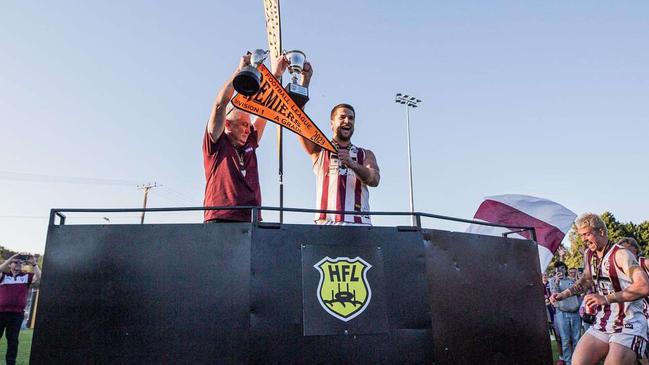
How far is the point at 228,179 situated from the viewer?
3.78 meters

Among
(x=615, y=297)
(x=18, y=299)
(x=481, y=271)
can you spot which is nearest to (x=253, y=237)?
(x=481, y=271)

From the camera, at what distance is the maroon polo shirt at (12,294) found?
791 centimetres

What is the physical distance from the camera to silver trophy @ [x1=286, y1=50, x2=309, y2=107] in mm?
4352

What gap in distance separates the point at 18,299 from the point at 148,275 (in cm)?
673

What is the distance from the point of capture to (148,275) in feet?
9.98

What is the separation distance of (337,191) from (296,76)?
1275 mm

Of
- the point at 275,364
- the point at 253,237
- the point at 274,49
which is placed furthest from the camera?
the point at 274,49

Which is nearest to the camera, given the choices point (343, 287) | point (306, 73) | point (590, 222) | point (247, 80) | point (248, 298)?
point (248, 298)

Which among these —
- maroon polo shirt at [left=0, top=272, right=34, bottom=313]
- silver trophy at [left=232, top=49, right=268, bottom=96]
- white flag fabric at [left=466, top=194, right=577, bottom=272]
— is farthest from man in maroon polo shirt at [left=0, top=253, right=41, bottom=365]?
white flag fabric at [left=466, top=194, right=577, bottom=272]

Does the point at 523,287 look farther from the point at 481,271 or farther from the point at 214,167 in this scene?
the point at 214,167

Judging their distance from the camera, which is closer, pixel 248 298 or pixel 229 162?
pixel 248 298

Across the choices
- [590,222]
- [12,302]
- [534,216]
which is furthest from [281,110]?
[12,302]

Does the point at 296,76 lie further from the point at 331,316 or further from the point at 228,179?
the point at 331,316

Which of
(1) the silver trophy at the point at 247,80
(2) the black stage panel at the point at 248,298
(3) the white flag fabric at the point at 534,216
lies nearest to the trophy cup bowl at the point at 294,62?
(1) the silver trophy at the point at 247,80
